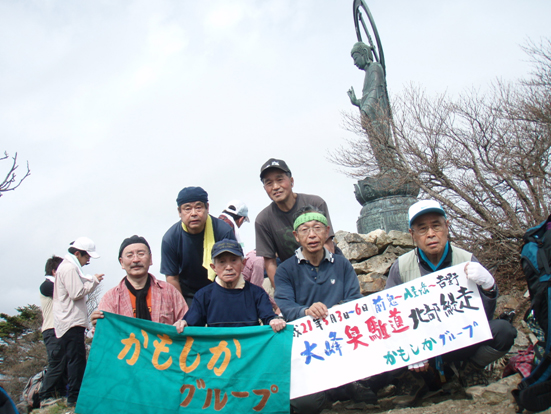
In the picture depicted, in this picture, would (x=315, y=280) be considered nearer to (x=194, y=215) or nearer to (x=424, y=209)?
(x=424, y=209)

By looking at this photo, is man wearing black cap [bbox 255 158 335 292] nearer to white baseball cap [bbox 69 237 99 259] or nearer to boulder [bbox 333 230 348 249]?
white baseball cap [bbox 69 237 99 259]

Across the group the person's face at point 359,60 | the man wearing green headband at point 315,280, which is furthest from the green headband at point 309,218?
the person's face at point 359,60

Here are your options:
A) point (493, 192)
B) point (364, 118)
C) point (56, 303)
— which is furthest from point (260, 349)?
point (364, 118)

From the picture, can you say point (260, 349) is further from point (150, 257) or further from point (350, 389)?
point (150, 257)

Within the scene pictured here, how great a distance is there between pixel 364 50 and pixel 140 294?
14.7 meters

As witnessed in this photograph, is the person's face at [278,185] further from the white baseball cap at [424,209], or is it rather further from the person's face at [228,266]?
the white baseball cap at [424,209]

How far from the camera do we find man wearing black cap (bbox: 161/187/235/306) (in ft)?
13.9

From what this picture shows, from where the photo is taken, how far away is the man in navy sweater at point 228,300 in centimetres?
366

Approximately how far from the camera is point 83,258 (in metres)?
5.54

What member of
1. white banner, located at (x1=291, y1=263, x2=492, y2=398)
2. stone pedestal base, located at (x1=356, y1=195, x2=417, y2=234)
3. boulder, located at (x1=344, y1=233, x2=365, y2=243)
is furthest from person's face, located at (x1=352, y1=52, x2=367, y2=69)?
white banner, located at (x1=291, y1=263, x2=492, y2=398)

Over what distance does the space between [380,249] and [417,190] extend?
246 cm

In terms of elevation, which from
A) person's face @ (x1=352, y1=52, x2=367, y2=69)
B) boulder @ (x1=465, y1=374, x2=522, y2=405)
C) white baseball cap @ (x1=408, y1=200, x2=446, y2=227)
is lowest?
boulder @ (x1=465, y1=374, x2=522, y2=405)

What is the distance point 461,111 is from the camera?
33.8 feet

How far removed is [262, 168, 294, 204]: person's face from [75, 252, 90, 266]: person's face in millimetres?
2836
